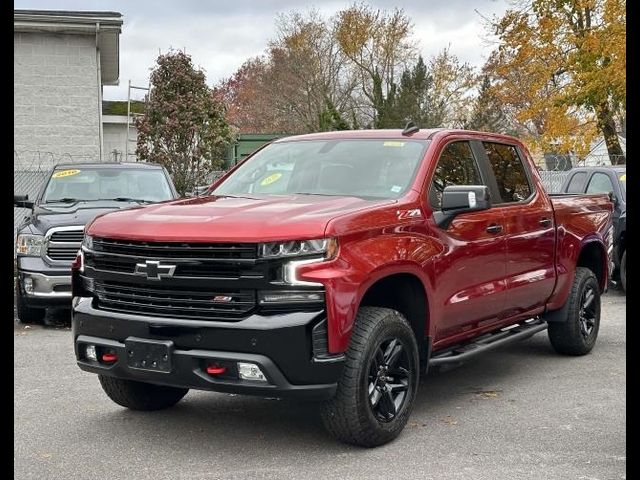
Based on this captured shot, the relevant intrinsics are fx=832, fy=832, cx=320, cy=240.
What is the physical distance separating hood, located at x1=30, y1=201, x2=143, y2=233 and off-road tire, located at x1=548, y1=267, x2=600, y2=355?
483 cm

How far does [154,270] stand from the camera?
15.6ft

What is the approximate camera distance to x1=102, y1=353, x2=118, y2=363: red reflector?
4.89 metres

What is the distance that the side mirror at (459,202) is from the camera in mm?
5438

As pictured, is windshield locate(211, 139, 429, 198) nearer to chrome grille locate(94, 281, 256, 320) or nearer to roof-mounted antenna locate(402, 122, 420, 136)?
roof-mounted antenna locate(402, 122, 420, 136)

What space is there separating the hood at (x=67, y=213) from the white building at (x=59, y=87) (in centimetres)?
953

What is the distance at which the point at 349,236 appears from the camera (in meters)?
4.69

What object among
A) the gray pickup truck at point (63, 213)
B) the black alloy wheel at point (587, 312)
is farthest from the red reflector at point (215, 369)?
the gray pickup truck at point (63, 213)

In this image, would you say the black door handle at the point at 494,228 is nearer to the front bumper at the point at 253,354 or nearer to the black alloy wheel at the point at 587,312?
the black alloy wheel at the point at 587,312

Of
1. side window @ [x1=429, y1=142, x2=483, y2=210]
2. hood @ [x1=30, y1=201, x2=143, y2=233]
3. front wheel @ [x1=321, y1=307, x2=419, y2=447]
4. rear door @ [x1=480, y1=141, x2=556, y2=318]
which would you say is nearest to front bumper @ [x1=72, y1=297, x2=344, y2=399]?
front wheel @ [x1=321, y1=307, x2=419, y2=447]

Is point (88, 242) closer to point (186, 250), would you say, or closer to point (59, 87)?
point (186, 250)

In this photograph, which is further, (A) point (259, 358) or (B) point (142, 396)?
(B) point (142, 396)

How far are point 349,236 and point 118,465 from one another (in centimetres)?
185
